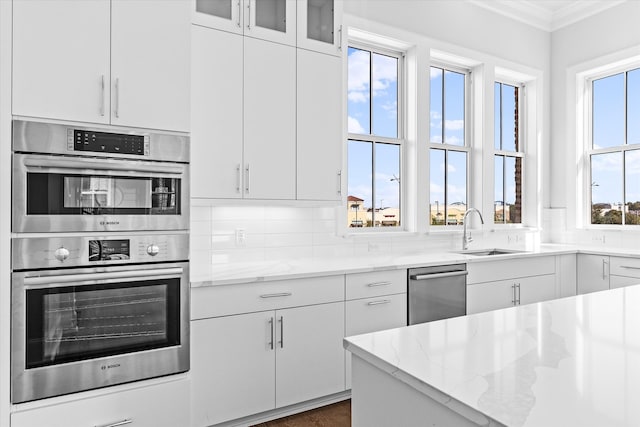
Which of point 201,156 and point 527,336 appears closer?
point 527,336

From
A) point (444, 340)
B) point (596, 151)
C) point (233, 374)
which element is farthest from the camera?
point (596, 151)

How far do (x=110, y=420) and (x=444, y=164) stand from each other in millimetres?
3434

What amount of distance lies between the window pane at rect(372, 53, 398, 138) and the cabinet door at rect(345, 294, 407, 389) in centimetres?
155

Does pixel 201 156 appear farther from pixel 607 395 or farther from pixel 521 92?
pixel 521 92

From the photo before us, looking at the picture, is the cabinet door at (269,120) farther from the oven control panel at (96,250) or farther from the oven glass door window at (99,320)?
the oven glass door window at (99,320)

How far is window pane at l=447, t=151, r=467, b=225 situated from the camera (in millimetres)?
4223

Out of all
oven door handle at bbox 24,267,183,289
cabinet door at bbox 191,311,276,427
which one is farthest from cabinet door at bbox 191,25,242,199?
cabinet door at bbox 191,311,276,427

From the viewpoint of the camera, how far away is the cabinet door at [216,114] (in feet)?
8.22

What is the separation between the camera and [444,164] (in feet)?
13.8

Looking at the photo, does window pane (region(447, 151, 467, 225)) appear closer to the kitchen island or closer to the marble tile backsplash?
the marble tile backsplash

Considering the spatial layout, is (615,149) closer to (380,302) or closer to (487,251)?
(487,251)

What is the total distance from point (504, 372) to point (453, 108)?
3793 mm

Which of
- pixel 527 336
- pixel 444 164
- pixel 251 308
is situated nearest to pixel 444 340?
pixel 527 336

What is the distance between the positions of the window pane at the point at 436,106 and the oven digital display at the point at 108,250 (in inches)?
118
